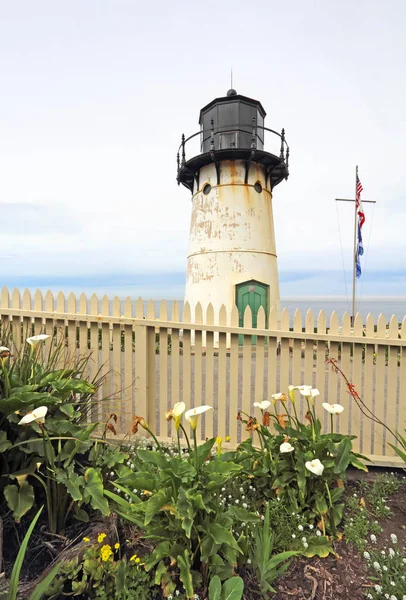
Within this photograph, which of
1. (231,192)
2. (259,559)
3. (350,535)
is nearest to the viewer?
(259,559)

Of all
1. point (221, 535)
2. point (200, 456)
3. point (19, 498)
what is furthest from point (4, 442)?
point (221, 535)

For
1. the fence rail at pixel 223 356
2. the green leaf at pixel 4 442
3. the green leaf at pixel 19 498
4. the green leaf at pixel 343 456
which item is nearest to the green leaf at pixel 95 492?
the green leaf at pixel 19 498

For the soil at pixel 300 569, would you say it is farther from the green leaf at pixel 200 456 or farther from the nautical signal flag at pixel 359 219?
the nautical signal flag at pixel 359 219

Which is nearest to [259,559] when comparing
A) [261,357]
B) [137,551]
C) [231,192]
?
[137,551]

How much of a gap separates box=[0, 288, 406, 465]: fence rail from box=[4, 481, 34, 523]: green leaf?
1.41 meters

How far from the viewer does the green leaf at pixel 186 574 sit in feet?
5.74

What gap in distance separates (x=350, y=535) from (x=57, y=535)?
2.11 m

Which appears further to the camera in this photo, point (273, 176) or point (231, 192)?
point (273, 176)

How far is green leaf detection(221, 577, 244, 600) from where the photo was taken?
171 centimetres

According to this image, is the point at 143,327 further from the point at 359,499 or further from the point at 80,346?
the point at 359,499

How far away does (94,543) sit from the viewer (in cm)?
215

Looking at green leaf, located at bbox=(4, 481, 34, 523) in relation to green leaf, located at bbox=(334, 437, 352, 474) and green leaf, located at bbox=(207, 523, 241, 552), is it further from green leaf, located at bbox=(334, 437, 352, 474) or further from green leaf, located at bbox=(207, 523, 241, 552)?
green leaf, located at bbox=(334, 437, 352, 474)

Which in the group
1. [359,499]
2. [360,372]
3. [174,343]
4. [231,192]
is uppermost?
[231,192]

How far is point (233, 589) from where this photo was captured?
174 centimetres
